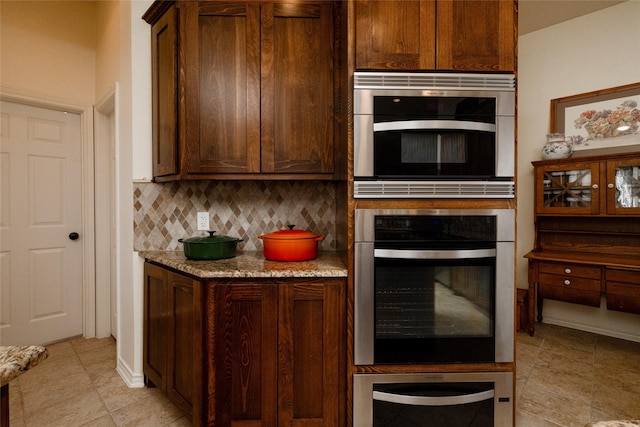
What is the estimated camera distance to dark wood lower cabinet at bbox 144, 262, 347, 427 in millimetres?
1625

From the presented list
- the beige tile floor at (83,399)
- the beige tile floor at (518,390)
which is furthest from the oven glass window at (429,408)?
the beige tile floor at (83,399)

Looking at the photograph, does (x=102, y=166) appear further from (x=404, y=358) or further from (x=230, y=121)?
(x=404, y=358)

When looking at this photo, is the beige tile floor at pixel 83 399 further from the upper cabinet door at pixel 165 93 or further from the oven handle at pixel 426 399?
the upper cabinet door at pixel 165 93

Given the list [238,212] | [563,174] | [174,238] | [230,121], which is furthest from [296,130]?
[563,174]

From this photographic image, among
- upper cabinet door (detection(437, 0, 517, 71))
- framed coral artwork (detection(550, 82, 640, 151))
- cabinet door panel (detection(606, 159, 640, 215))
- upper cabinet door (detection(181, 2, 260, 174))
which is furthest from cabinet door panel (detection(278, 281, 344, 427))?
framed coral artwork (detection(550, 82, 640, 151))

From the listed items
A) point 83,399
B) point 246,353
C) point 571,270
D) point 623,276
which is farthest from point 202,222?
point 623,276

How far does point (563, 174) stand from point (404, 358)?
99.9 inches

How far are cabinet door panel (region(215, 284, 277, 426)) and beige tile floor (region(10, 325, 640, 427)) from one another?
504 millimetres

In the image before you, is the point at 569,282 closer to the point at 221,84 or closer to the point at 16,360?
the point at 221,84

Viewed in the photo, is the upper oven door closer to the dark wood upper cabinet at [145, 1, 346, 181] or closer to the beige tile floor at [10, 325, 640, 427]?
the dark wood upper cabinet at [145, 1, 346, 181]

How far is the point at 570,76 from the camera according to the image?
3201 millimetres

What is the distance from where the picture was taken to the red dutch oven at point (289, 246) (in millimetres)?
1864

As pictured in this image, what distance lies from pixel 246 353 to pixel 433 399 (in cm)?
95

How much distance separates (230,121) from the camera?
1.94 metres
